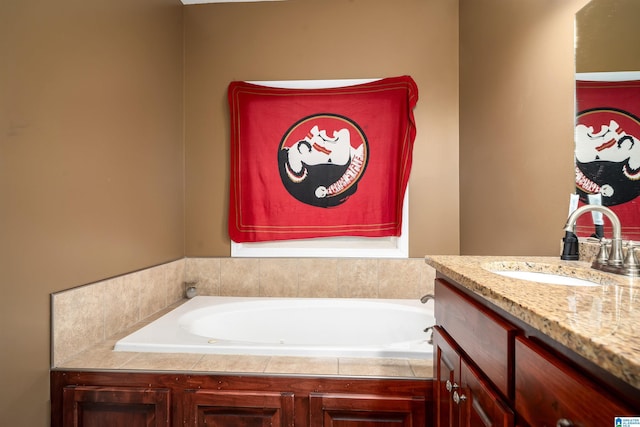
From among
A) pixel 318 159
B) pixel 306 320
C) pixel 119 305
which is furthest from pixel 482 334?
pixel 318 159

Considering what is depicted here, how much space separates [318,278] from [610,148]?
5.59 ft

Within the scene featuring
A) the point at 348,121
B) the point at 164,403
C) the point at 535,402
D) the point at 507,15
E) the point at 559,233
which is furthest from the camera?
the point at 348,121

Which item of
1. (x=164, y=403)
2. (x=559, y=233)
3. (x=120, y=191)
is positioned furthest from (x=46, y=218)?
(x=559, y=233)

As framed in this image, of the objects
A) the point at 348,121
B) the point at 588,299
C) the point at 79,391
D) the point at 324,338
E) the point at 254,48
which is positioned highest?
the point at 254,48

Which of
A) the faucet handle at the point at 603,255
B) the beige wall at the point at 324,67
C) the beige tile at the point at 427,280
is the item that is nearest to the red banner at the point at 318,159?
the beige wall at the point at 324,67

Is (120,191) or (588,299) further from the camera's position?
(120,191)

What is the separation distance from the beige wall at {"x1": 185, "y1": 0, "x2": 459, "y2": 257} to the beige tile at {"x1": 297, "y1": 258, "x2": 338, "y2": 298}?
22.8 inches

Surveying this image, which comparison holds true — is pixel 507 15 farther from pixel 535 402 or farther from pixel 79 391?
pixel 79 391

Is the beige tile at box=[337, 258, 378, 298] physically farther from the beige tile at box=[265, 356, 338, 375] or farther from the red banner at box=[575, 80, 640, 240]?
the red banner at box=[575, 80, 640, 240]

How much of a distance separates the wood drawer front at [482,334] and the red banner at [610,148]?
618mm

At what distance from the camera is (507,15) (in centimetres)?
171

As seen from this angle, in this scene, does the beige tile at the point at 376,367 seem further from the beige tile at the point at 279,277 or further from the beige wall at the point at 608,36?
the beige wall at the point at 608,36

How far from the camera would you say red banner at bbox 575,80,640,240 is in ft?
3.36

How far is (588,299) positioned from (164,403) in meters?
1.36
